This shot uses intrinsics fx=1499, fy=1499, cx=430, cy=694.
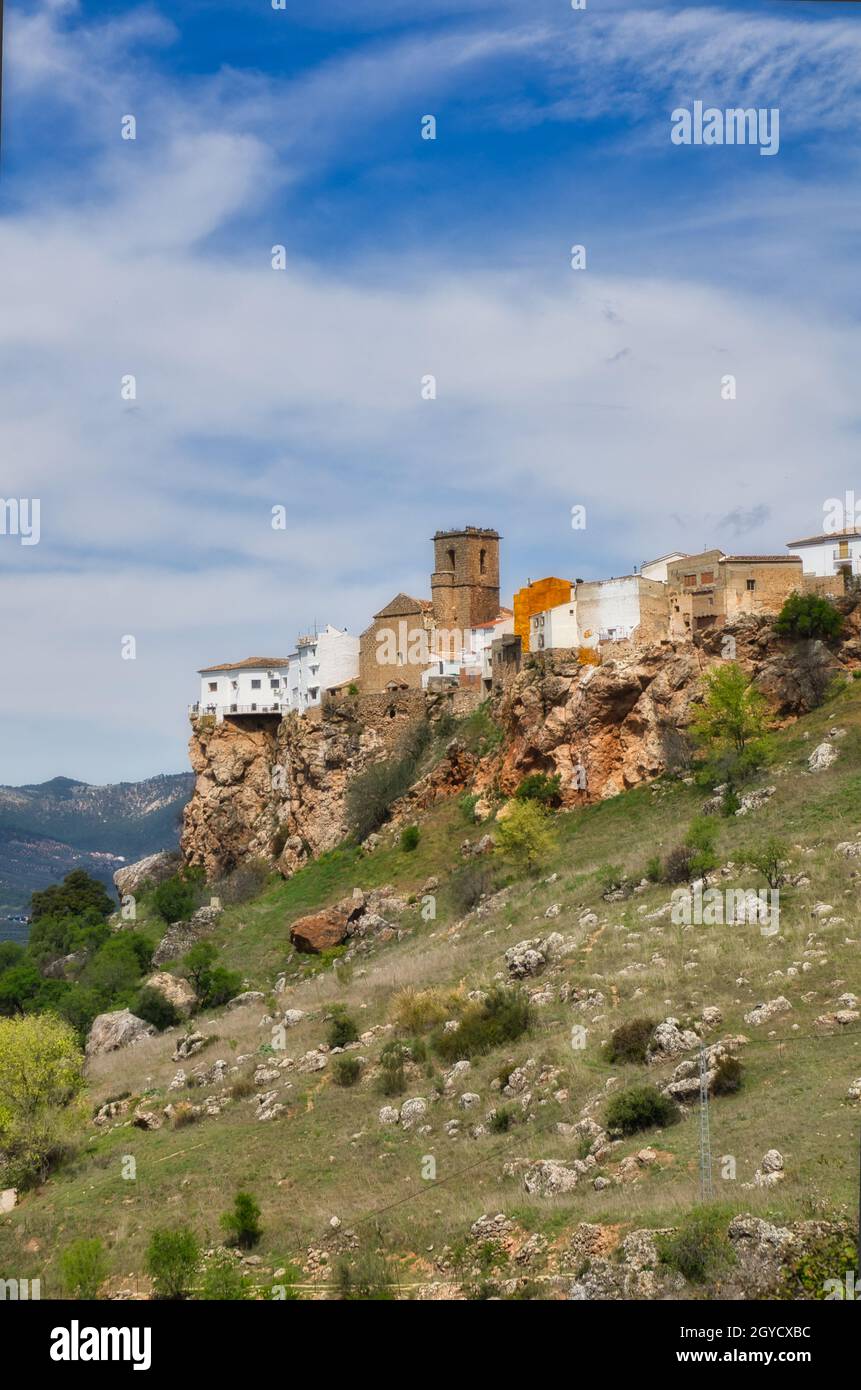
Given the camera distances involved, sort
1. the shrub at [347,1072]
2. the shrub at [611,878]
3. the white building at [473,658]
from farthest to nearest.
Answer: the white building at [473,658] → the shrub at [611,878] → the shrub at [347,1072]

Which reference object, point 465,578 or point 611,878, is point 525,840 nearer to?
point 611,878

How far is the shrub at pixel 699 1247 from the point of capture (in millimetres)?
14359

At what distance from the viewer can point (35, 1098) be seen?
3186 centimetres

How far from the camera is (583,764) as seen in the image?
4522 cm

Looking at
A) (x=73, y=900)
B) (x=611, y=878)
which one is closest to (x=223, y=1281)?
(x=611, y=878)

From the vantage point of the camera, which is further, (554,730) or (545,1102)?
(554,730)

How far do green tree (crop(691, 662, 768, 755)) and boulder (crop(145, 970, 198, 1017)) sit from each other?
16.8 meters

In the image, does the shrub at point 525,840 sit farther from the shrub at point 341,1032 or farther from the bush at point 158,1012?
the bush at point 158,1012

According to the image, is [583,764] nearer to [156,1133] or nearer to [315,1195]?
[156,1133]

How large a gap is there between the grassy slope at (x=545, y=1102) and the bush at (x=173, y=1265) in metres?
1.13

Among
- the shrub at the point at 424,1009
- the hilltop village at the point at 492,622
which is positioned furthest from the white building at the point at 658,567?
the shrub at the point at 424,1009

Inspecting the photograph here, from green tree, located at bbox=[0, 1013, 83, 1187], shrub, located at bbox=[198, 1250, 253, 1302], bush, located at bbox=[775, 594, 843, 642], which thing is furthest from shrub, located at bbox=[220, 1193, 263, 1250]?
bush, located at bbox=[775, 594, 843, 642]

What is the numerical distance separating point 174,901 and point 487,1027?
35.4m
